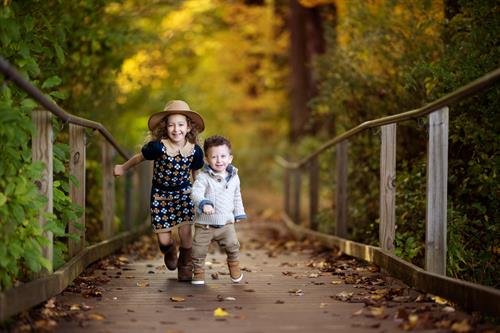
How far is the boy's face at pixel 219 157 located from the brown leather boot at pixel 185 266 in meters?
0.78

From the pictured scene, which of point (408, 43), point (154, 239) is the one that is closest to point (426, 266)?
point (408, 43)

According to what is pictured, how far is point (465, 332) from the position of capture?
446cm

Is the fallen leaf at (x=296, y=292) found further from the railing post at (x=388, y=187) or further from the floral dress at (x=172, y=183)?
the floral dress at (x=172, y=183)

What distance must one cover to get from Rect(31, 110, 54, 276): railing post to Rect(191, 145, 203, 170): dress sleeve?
1.61 meters

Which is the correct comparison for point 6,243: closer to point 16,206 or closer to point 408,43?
point 16,206

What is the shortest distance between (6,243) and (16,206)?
0.70ft

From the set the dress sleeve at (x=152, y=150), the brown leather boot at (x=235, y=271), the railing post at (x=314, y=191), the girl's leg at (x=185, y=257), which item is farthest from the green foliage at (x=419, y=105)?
the dress sleeve at (x=152, y=150)

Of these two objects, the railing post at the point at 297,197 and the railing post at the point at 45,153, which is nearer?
the railing post at the point at 45,153

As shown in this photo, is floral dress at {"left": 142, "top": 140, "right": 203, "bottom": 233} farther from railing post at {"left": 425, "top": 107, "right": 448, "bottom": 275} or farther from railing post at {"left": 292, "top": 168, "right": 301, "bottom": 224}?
railing post at {"left": 292, "top": 168, "right": 301, "bottom": 224}

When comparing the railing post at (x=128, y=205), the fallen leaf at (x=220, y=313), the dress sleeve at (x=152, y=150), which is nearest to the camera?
the fallen leaf at (x=220, y=313)

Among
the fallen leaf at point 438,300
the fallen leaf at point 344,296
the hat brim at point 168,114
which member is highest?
the hat brim at point 168,114

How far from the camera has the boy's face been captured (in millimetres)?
6457

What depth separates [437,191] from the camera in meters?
5.53

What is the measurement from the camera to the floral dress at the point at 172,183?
6.73 metres
